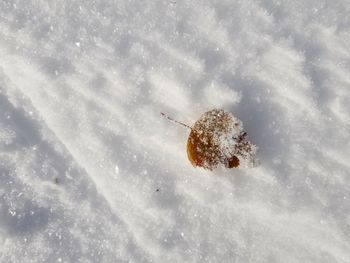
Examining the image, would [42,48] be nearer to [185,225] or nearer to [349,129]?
[185,225]

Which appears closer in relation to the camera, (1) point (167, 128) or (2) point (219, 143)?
(2) point (219, 143)

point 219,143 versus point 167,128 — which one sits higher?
point 219,143

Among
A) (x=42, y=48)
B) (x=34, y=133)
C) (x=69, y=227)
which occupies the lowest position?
(x=69, y=227)

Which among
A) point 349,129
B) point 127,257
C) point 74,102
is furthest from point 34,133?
point 349,129
